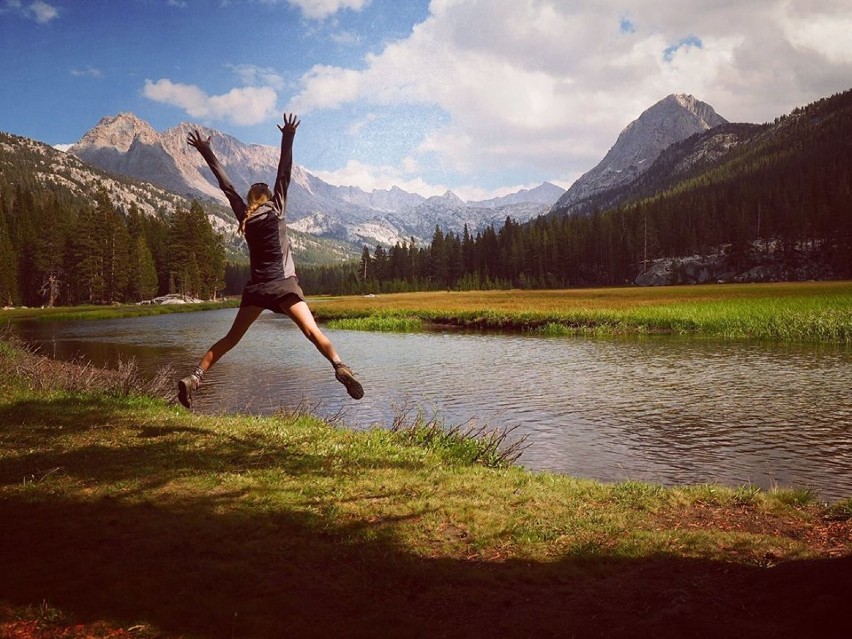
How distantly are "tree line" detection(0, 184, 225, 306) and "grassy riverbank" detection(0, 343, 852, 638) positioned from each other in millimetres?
93841

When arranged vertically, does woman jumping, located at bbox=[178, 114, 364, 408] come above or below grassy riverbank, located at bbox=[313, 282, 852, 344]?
above

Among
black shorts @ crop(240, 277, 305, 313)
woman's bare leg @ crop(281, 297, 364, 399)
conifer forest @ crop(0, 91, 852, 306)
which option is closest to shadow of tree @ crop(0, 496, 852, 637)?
woman's bare leg @ crop(281, 297, 364, 399)

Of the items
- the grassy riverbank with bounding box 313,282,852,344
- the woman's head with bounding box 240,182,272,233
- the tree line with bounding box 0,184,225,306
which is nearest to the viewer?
the woman's head with bounding box 240,182,272,233

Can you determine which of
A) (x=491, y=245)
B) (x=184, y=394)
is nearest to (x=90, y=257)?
(x=184, y=394)

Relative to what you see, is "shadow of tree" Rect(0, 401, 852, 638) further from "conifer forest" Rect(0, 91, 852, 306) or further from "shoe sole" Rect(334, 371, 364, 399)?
"conifer forest" Rect(0, 91, 852, 306)

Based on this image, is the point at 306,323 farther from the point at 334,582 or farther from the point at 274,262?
the point at 334,582

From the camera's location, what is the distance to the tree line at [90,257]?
89000mm

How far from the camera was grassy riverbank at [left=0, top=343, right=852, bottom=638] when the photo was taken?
12.7ft

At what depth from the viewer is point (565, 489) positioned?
25.9 feet

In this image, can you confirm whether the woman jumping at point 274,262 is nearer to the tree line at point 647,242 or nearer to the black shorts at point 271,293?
the black shorts at point 271,293

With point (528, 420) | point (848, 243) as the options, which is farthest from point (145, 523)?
point (848, 243)

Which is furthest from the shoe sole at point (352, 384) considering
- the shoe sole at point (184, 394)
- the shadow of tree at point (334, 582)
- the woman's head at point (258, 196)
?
the woman's head at point (258, 196)

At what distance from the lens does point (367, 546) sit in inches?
213

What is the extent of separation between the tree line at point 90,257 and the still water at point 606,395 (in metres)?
61.6
